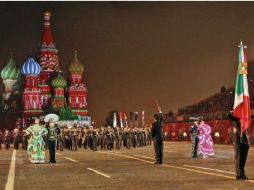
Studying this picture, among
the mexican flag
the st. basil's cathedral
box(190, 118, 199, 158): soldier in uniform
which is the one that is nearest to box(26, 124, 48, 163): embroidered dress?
box(190, 118, 199, 158): soldier in uniform

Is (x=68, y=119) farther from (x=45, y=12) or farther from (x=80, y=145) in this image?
(x=80, y=145)

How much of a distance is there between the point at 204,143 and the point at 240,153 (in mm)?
12304

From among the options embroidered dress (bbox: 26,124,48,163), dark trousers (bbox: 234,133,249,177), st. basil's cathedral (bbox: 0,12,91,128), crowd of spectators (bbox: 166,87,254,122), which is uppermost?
st. basil's cathedral (bbox: 0,12,91,128)

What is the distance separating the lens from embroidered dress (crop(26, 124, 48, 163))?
23688mm

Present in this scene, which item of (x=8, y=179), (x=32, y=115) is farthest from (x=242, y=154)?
(x=32, y=115)

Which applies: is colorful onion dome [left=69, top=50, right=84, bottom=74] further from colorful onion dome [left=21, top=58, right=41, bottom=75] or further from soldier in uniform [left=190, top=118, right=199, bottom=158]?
soldier in uniform [left=190, top=118, right=199, bottom=158]

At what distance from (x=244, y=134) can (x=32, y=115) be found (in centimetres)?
11186

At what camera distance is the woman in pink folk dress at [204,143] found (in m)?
25.2

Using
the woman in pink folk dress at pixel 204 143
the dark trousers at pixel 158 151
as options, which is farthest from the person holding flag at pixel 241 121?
the woman in pink folk dress at pixel 204 143

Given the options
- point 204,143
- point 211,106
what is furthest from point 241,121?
point 211,106

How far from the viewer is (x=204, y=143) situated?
25.4 m

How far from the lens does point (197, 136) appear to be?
2542cm

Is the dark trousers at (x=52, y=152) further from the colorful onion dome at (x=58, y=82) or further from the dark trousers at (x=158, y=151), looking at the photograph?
the colorful onion dome at (x=58, y=82)

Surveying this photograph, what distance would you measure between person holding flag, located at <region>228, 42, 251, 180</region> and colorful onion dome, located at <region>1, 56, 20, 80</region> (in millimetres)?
129458
